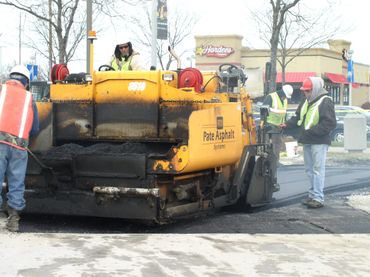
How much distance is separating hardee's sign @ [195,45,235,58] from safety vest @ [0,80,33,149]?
39457 mm

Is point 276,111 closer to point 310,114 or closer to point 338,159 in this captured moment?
point 310,114

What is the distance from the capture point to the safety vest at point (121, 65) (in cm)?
801

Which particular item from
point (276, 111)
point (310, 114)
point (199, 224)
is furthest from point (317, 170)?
point (276, 111)

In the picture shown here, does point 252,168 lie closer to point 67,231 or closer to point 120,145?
point 120,145

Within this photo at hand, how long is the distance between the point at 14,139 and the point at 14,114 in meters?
0.25

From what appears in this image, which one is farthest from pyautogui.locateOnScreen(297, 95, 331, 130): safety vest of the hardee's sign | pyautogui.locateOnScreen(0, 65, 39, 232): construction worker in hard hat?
the hardee's sign

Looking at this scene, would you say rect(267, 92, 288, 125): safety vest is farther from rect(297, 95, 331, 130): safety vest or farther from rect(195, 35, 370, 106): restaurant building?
rect(195, 35, 370, 106): restaurant building

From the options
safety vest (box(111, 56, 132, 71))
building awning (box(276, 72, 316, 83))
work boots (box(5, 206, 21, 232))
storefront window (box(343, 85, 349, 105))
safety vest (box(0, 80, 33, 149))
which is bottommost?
work boots (box(5, 206, 21, 232))

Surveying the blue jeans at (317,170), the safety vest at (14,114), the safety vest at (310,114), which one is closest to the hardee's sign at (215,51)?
the safety vest at (310,114)

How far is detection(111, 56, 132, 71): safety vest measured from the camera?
8.01 metres

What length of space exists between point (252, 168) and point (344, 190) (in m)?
3.26

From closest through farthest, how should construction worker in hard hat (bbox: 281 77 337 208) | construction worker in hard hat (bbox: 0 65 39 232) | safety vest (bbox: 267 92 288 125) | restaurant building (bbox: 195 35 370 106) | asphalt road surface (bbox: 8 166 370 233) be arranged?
1. construction worker in hard hat (bbox: 0 65 39 232)
2. asphalt road surface (bbox: 8 166 370 233)
3. construction worker in hard hat (bbox: 281 77 337 208)
4. safety vest (bbox: 267 92 288 125)
5. restaurant building (bbox: 195 35 370 106)

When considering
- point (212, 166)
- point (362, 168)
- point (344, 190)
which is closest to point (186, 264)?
point (212, 166)

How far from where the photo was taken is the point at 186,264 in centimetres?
503
